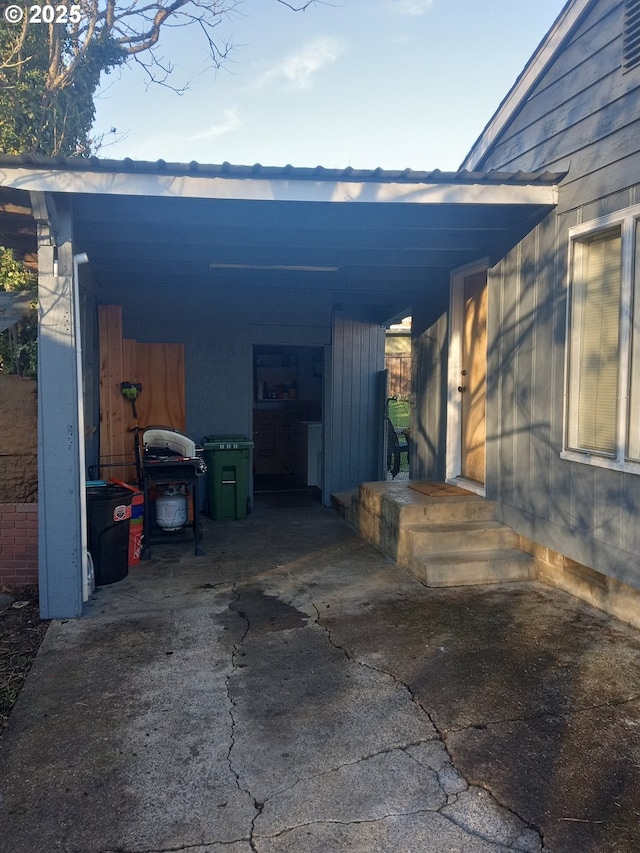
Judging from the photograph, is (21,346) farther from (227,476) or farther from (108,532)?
(227,476)

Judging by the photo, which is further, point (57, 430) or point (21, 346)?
point (21, 346)

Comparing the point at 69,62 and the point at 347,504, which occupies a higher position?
the point at 69,62

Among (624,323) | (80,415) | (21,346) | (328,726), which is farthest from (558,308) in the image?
(21,346)

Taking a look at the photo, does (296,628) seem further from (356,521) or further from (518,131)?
(518,131)

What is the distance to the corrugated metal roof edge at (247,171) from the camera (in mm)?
3736

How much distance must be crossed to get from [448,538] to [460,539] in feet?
0.35

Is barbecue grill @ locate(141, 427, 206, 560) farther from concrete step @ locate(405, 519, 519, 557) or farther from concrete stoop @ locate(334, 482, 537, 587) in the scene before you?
concrete step @ locate(405, 519, 519, 557)

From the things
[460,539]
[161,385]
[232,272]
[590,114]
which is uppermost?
[590,114]

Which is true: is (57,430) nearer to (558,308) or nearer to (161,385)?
(161,385)

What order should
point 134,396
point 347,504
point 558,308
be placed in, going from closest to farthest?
1. point 558,308
2. point 134,396
3. point 347,504

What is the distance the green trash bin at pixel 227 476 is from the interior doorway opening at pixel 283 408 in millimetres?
2664

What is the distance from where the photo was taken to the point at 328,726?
111 inches

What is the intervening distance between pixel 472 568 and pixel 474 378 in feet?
6.71

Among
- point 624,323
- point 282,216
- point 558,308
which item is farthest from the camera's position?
point 282,216
